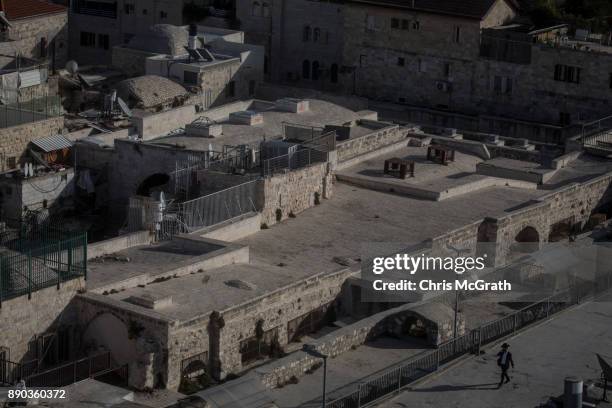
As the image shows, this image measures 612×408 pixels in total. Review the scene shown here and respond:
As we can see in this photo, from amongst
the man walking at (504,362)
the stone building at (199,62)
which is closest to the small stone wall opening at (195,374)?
the man walking at (504,362)

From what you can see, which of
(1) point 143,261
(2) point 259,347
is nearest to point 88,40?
(1) point 143,261

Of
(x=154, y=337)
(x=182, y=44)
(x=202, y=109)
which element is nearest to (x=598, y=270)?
(x=154, y=337)

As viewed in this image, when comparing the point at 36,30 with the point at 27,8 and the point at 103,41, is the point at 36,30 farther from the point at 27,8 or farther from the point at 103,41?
the point at 103,41

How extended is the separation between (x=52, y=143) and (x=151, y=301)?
22.9 m

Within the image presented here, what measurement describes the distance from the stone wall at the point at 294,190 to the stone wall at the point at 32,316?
13.3 m

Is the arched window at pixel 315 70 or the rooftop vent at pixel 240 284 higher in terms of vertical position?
the arched window at pixel 315 70

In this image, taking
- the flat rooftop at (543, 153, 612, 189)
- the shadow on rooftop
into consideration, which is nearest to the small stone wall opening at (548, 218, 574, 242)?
the flat rooftop at (543, 153, 612, 189)

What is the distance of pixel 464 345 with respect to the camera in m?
54.7

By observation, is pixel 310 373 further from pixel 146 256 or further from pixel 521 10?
pixel 521 10

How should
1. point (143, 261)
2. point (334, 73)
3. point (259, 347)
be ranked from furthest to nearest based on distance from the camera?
point (334, 73) → point (143, 261) → point (259, 347)

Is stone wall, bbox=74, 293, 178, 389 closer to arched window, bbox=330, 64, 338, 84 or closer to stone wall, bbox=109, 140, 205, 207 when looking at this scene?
stone wall, bbox=109, 140, 205, 207

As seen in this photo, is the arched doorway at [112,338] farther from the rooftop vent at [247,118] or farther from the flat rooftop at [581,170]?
the flat rooftop at [581,170]

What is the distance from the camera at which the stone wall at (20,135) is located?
7481 cm

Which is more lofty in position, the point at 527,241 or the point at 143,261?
the point at 143,261
